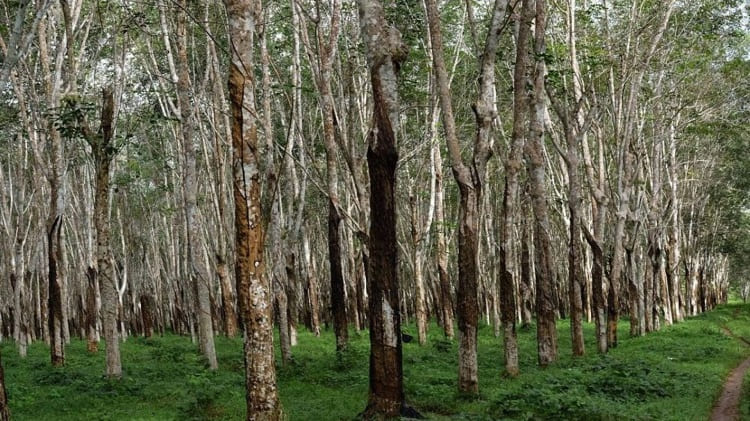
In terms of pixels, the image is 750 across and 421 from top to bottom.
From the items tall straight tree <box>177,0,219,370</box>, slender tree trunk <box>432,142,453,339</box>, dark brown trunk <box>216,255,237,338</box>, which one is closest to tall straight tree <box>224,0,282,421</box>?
tall straight tree <box>177,0,219,370</box>

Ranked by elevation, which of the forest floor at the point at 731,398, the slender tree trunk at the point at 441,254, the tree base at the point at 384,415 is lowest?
the forest floor at the point at 731,398

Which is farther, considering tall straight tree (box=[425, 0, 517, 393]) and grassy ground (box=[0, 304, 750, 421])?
tall straight tree (box=[425, 0, 517, 393])

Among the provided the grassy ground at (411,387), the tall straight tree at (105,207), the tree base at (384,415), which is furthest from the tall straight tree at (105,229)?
the tree base at (384,415)

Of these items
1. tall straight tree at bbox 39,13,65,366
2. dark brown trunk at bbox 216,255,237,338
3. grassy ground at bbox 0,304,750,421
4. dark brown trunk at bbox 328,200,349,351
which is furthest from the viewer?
dark brown trunk at bbox 328,200,349,351

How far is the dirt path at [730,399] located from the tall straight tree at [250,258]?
719 cm

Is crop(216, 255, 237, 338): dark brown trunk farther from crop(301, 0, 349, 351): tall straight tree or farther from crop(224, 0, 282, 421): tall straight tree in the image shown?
crop(224, 0, 282, 421): tall straight tree

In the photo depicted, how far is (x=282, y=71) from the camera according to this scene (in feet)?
84.7

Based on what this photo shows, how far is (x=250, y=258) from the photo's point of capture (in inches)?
311

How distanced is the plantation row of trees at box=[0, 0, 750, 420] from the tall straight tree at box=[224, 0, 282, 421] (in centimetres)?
2

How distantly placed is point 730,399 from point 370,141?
8.41 meters

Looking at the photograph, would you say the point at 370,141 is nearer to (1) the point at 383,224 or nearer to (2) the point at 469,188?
(1) the point at 383,224

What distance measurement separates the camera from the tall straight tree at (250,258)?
7871mm

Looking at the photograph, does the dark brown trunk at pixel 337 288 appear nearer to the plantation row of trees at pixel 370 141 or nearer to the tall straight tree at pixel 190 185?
the plantation row of trees at pixel 370 141

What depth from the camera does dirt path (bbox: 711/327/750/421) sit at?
11.1m
